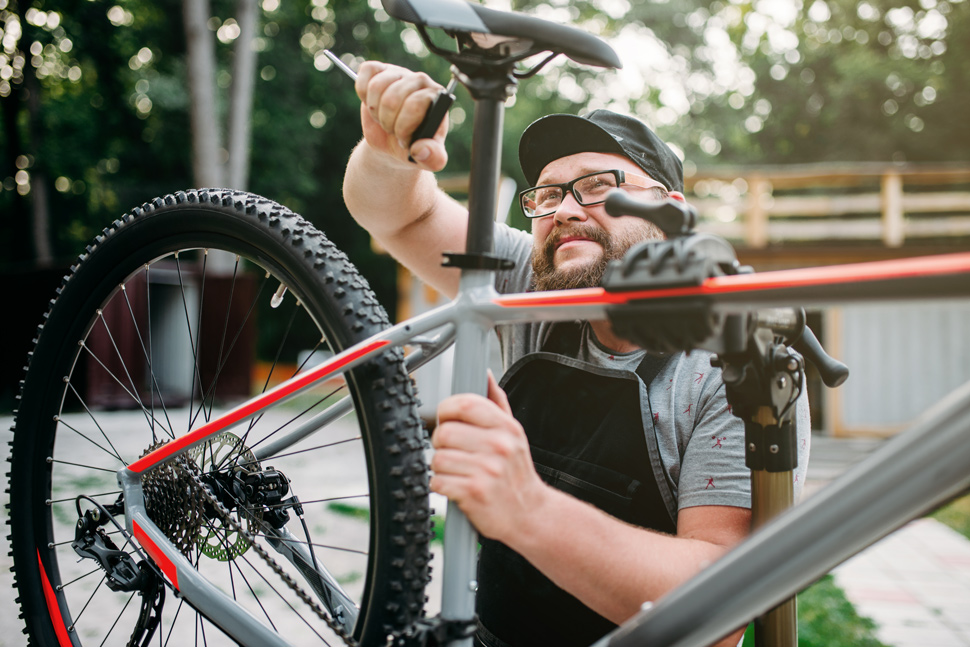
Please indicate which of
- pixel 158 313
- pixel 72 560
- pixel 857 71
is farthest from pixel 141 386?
pixel 857 71

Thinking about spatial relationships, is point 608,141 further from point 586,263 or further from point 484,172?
point 484,172

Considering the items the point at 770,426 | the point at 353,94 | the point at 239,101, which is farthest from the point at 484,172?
the point at 353,94

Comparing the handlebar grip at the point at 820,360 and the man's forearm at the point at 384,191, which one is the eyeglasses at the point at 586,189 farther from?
the handlebar grip at the point at 820,360

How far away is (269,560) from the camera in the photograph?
3.16ft

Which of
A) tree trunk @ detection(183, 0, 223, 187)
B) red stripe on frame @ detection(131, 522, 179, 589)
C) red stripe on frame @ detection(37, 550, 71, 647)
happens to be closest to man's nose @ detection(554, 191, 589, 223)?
red stripe on frame @ detection(131, 522, 179, 589)

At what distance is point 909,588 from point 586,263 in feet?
9.59

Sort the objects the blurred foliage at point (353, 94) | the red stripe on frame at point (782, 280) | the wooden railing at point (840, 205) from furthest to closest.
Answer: the blurred foliage at point (353, 94) < the wooden railing at point (840, 205) < the red stripe on frame at point (782, 280)

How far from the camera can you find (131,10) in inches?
527

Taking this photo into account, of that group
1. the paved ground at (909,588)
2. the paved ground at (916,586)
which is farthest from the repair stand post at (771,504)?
the paved ground at (916,586)

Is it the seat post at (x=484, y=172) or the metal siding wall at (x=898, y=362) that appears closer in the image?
the seat post at (x=484, y=172)

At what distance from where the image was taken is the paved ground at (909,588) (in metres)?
2.63

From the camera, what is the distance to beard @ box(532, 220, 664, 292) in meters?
1.45

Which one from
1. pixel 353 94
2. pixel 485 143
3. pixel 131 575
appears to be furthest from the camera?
pixel 353 94

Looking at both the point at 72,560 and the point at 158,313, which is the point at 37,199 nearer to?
the point at 158,313
